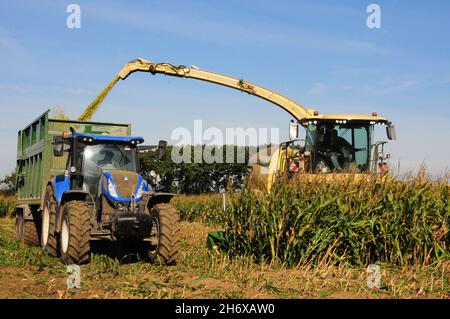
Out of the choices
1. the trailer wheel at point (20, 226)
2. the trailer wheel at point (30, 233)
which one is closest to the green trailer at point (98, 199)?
the trailer wheel at point (30, 233)

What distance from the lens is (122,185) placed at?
978 cm

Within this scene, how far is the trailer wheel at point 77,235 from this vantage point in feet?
29.9

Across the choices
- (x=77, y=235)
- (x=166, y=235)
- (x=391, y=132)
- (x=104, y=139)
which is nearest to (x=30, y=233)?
(x=104, y=139)

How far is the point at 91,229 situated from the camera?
945 centimetres

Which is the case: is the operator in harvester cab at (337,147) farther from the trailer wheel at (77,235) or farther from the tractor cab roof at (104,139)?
the trailer wheel at (77,235)

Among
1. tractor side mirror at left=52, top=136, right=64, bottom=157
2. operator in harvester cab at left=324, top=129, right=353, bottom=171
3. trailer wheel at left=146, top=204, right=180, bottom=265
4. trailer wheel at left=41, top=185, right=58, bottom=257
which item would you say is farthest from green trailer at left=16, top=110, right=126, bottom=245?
operator in harvester cab at left=324, top=129, right=353, bottom=171

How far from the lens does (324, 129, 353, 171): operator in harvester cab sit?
43.0 feet

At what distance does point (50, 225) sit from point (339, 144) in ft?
20.8

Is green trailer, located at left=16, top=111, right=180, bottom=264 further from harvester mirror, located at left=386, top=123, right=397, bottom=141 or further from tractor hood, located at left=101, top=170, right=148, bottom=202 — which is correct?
harvester mirror, located at left=386, top=123, right=397, bottom=141

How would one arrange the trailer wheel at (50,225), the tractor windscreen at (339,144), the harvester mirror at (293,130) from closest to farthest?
the trailer wheel at (50,225), the harvester mirror at (293,130), the tractor windscreen at (339,144)

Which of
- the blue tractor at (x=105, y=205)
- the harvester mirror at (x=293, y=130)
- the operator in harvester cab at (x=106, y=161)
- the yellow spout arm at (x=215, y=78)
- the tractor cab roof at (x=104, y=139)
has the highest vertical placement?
the yellow spout arm at (x=215, y=78)

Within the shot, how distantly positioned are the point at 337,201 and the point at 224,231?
210 centimetres
